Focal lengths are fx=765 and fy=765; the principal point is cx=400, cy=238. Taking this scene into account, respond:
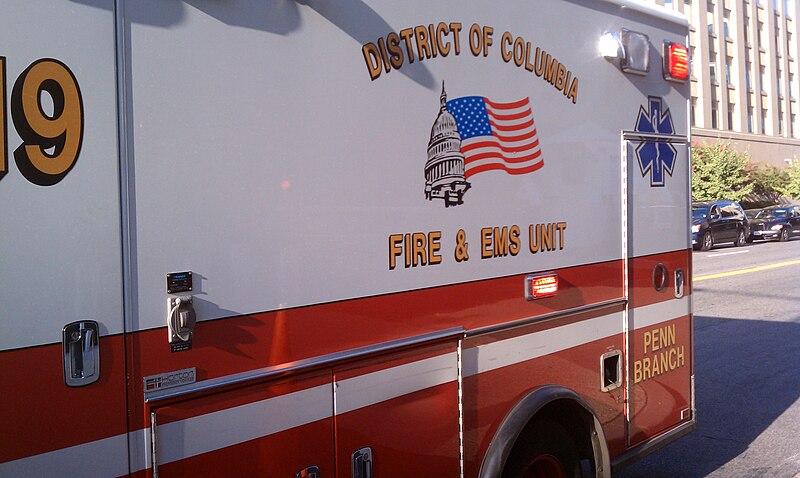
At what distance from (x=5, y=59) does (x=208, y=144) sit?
616 mm

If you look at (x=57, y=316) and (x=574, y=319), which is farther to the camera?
→ (x=574, y=319)

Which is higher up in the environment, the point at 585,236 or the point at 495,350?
the point at 585,236

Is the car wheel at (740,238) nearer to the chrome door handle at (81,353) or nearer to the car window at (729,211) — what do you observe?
the car window at (729,211)

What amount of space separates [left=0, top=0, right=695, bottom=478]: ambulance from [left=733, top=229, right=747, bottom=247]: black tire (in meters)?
26.3

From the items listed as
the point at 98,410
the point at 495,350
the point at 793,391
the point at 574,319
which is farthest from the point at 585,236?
the point at 793,391

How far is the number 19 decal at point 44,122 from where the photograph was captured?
6.61 ft

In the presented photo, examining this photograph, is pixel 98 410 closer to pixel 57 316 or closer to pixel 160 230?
pixel 57 316

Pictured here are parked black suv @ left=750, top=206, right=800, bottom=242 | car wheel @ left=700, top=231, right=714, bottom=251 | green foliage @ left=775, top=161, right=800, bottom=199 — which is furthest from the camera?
green foliage @ left=775, top=161, right=800, bottom=199

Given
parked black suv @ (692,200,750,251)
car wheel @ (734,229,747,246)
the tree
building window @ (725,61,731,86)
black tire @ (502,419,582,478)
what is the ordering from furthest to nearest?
building window @ (725,61,731,86) < the tree < car wheel @ (734,229,747,246) < parked black suv @ (692,200,750,251) < black tire @ (502,419,582,478)

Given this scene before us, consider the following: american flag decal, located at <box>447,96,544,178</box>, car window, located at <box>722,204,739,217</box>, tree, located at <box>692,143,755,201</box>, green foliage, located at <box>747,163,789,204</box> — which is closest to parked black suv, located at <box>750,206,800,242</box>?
car window, located at <box>722,204,739,217</box>

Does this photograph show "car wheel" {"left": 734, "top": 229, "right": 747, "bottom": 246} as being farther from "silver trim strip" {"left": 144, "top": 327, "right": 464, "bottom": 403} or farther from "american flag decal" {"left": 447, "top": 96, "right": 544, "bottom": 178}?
"silver trim strip" {"left": 144, "top": 327, "right": 464, "bottom": 403}

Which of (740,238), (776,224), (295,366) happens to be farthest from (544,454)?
(776,224)

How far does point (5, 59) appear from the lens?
198cm

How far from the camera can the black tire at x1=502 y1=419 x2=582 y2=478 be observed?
3.54 meters
